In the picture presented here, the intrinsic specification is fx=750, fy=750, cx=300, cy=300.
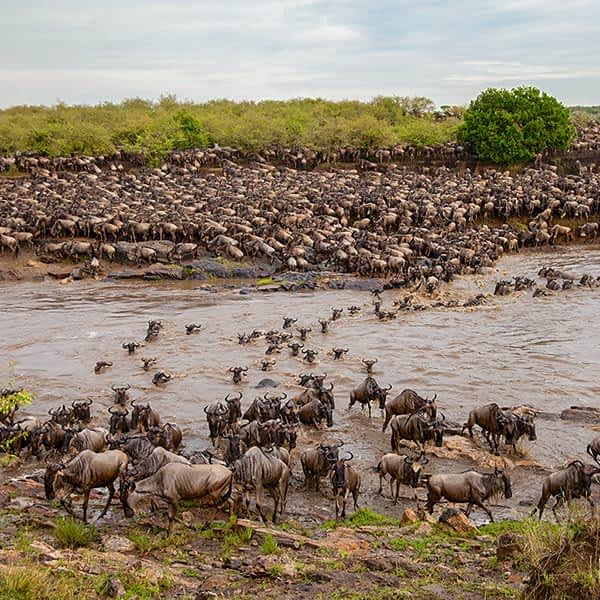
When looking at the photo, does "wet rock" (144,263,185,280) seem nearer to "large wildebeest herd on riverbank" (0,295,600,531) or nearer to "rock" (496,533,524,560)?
"large wildebeest herd on riverbank" (0,295,600,531)

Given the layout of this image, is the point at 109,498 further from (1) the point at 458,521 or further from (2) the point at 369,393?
(2) the point at 369,393

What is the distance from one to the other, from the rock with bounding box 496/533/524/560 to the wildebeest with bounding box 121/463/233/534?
11.5ft

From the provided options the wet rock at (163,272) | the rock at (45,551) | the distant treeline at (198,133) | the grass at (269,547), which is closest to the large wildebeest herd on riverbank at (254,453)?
the grass at (269,547)

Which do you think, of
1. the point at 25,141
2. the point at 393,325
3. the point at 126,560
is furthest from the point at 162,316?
the point at 25,141

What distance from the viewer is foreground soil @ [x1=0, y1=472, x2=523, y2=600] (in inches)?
317

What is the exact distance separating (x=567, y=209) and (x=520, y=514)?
31376 millimetres

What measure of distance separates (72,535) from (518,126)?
47.2m

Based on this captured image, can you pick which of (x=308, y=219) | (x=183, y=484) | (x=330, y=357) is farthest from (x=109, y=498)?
(x=308, y=219)

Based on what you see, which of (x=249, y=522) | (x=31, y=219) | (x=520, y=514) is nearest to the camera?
(x=249, y=522)

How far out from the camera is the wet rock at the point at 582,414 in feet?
47.8

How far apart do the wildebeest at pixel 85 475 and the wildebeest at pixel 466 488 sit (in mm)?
4392

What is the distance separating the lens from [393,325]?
22719mm

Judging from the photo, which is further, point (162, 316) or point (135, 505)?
point (162, 316)

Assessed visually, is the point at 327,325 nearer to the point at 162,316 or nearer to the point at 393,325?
the point at 393,325
